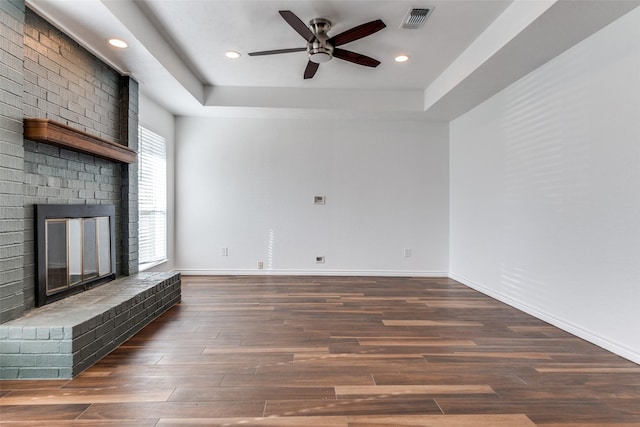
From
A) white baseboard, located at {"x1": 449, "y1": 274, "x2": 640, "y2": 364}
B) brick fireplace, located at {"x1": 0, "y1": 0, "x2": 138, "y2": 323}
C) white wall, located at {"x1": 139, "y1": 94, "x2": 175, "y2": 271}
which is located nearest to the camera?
brick fireplace, located at {"x1": 0, "y1": 0, "x2": 138, "y2": 323}

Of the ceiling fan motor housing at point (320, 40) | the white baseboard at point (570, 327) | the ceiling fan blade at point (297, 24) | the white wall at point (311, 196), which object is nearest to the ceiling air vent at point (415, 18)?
the ceiling fan motor housing at point (320, 40)

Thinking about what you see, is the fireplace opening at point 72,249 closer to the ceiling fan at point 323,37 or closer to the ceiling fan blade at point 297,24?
the ceiling fan at point 323,37

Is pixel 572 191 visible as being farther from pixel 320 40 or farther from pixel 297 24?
pixel 297 24

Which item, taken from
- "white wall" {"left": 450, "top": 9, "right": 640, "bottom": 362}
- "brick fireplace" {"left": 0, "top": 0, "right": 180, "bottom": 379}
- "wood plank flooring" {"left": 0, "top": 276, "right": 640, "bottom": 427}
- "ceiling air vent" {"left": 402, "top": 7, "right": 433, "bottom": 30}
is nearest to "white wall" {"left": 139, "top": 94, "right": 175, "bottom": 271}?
"brick fireplace" {"left": 0, "top": 0, "right": 180, "bottom": 379}

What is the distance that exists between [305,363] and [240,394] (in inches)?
20.6

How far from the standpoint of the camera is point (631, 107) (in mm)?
2377

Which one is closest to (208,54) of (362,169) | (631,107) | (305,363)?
(362,169)

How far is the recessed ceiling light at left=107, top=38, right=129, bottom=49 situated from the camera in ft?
9.08

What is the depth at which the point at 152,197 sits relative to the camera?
4.46 metres

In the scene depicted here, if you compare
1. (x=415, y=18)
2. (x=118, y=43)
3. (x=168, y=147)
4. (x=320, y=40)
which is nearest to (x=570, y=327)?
(x=415, y=18)

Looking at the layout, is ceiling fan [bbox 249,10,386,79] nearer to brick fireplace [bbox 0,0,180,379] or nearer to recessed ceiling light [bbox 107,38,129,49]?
recessed ceiling light [bbox 107,38,129,49]

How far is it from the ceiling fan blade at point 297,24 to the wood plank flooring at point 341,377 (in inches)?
99.7

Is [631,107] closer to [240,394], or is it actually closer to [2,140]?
[240,394]

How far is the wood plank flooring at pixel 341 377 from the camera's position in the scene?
5.51ft
